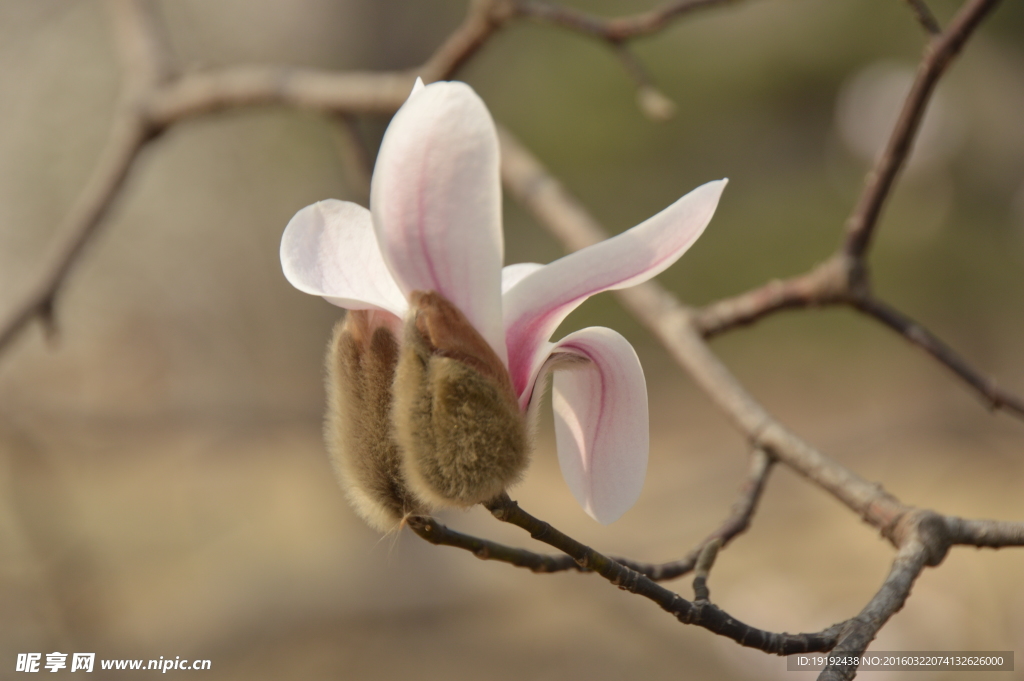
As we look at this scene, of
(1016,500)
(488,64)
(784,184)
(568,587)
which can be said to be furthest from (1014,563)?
(488,64)

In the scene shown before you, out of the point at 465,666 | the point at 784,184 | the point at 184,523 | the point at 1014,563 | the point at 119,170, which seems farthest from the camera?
the point at 784,184

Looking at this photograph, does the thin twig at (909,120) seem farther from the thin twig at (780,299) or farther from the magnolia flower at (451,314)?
the magnolia flower at (451,314)

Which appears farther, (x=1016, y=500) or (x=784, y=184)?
(x=784, y=184)

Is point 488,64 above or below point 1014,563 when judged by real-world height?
above

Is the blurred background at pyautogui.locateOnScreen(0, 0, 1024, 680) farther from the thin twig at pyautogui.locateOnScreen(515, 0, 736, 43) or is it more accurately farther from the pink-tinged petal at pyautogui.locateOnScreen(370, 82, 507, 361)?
the pink-tinged petal at pyautogui.locateOnScreen(370, 82, 507, 361)

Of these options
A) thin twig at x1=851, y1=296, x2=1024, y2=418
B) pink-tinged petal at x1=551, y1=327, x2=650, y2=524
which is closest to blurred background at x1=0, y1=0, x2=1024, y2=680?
pink-tinged petal at x1=551, y1=327, x2=650, y2=524

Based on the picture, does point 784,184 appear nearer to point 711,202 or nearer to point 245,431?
point 245,431

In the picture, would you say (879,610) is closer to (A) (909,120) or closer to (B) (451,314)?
(B) (451,314)
